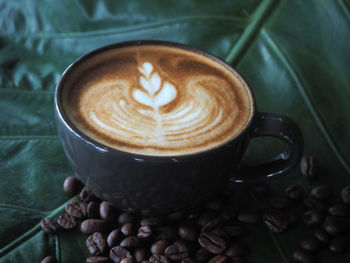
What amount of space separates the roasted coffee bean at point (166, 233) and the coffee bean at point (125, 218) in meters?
0.07

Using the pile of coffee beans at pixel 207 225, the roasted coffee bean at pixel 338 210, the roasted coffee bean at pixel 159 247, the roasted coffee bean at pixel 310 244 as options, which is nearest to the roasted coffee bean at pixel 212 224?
the pile of coffee beans at pixel 207 225

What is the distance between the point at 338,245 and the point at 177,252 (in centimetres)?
41

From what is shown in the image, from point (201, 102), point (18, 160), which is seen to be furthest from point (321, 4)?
point (18, 160)

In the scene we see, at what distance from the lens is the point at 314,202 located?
1.35 m

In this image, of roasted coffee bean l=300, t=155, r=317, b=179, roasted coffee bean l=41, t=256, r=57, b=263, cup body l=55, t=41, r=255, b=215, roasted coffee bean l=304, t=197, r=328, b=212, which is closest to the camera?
cup body l=55, t=41, r=255, b=215

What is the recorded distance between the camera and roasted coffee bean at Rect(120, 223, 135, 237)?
1207 millimetres

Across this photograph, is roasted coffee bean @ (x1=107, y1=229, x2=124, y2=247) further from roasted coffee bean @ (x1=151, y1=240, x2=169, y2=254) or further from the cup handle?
the cup handle

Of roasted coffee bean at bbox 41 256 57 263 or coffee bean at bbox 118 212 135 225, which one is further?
coffee bean at bbox 118 212 135 225

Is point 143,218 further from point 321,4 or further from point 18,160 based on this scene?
point 321,4

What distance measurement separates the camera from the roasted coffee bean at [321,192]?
4.48 feet

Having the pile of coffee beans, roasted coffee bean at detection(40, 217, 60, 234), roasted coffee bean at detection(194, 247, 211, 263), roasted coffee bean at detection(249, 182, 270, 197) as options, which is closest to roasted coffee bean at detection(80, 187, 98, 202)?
the pile of coffee beans

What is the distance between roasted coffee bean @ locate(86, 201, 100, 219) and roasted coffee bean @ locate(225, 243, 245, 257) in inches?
13.6

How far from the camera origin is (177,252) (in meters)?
1.17

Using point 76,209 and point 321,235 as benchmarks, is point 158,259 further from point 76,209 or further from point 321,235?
point 321,235
